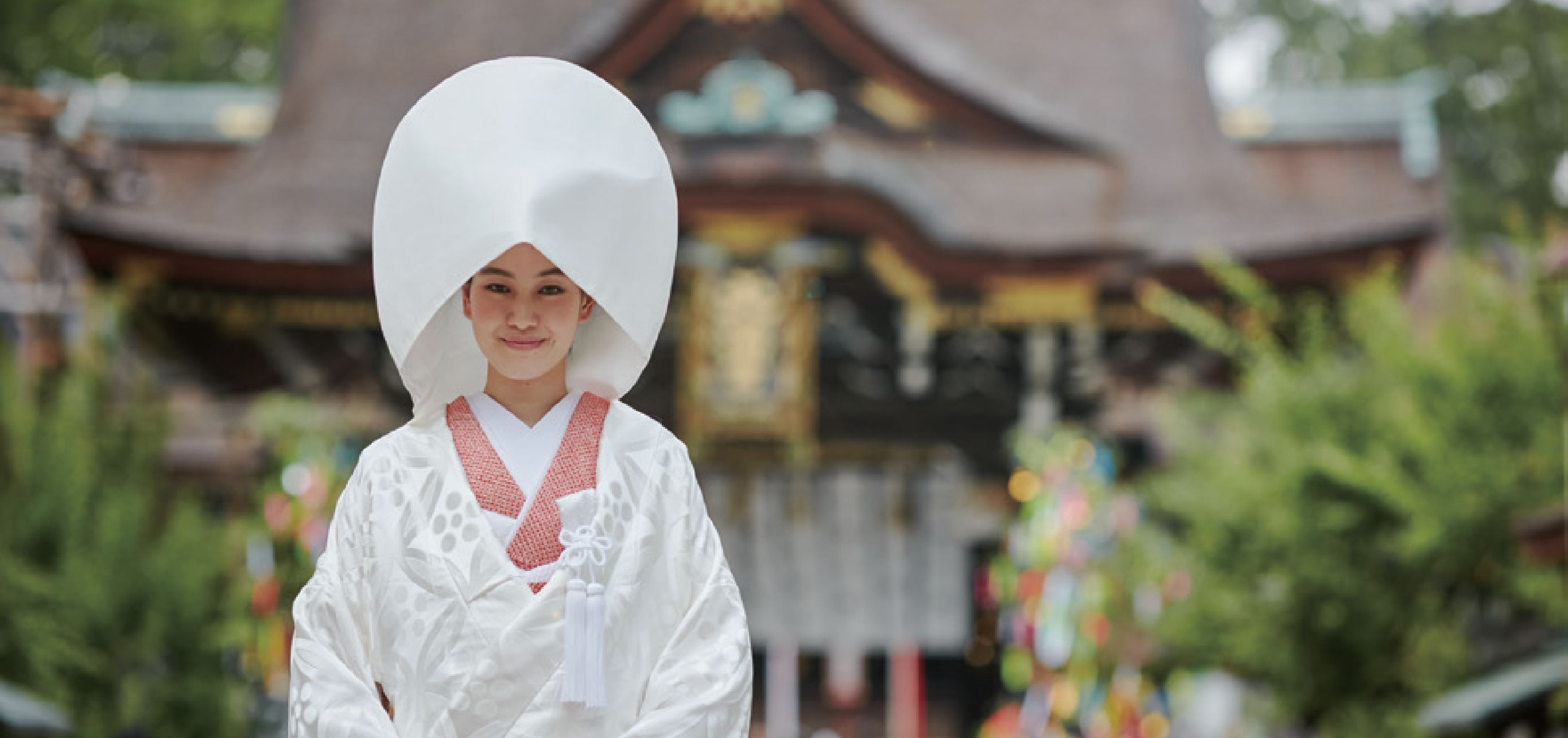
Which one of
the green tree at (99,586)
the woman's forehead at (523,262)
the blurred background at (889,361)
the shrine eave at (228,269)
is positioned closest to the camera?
the woman's forehead at (523,262)

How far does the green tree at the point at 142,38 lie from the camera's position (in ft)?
56.4

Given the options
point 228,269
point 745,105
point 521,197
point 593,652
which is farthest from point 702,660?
point 228,269

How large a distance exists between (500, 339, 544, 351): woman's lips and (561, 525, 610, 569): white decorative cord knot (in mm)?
231

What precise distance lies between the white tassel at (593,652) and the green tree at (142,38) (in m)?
16.1

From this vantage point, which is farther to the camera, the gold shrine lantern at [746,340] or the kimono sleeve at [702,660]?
the gold shrine lantern at [746,340]

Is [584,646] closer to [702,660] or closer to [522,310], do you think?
[702,660]

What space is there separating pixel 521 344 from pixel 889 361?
8.74 metres

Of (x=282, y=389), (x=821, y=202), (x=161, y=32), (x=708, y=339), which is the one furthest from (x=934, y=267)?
(x=161, y=32)

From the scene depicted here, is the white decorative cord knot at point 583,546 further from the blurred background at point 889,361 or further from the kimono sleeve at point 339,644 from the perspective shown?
the blurred background at point 889,361

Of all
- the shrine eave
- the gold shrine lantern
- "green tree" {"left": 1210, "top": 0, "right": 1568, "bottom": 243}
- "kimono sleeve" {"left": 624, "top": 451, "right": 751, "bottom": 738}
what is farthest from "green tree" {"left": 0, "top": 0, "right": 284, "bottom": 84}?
"kimono sleeve" {"left": 624, "top": 451, "right": 751, "bottom": 738}

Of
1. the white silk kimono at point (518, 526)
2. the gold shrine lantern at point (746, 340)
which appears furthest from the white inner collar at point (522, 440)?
the gold shrine lantern at point (746, 340)

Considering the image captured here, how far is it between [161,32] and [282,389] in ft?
30.9

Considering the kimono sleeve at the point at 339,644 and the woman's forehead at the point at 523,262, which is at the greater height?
the woman's forehead at the point at 523,262

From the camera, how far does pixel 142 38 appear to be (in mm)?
19562
